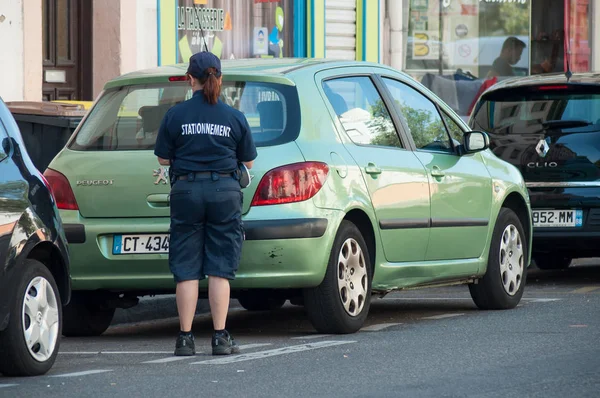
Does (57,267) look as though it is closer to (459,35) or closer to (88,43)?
(88,43)

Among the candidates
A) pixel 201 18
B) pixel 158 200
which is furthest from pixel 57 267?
pixel 201 18

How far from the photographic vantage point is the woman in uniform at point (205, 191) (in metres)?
8.11

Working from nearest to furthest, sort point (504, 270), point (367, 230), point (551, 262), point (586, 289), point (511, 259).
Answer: point (367, 230), point (504, 270), point (511, 259), point (586, 289), point (551, 262)

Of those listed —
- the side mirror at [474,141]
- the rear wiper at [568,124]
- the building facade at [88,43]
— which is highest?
the building facade at [88,43]

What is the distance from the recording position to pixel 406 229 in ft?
31.5

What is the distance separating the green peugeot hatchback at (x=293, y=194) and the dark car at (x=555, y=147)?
250 centimetres

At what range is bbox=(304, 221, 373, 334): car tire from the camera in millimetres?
8773

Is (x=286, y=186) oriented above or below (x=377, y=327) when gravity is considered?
above

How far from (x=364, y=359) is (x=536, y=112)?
5369 millimetres

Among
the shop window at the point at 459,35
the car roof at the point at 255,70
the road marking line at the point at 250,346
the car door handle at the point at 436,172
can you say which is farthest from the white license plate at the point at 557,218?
the shop window at the point at 459,35

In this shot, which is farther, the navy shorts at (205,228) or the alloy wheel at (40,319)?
the navy shorts at (205,228)

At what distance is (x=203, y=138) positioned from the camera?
812 cm

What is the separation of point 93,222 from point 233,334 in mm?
1231

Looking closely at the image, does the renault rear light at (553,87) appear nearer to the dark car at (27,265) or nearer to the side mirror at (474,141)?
the side mirror at (474,141)
